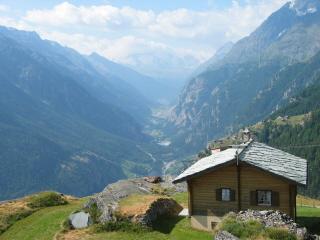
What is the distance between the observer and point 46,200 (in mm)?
65750

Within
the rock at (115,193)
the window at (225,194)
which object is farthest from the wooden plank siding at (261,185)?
the rock at (115,193)

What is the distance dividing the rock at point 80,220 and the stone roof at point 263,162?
9.75 meters

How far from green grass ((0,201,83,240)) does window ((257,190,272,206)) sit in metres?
19.2

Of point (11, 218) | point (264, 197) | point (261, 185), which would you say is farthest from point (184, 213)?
point (11, 218)

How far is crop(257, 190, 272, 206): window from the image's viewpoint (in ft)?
137

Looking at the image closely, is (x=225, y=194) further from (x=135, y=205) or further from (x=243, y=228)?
(x=243, y=228)

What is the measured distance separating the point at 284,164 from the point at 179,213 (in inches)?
440

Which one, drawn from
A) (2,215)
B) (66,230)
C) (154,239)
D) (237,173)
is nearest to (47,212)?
(2,215)

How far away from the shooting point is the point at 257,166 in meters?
41.3

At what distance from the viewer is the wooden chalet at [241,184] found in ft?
136

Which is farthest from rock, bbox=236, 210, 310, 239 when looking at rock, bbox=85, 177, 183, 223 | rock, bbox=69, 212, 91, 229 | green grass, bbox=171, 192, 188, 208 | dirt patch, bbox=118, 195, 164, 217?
green grass, bbox=171, 192, 188, 208

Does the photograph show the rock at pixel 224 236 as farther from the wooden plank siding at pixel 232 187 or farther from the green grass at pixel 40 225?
the green grass at pixel 40 225

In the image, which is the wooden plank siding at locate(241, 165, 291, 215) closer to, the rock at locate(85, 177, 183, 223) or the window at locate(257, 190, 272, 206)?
the window at locate(257, 190, 272, 206)

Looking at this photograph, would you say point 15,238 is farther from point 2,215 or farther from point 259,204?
point 259,204
